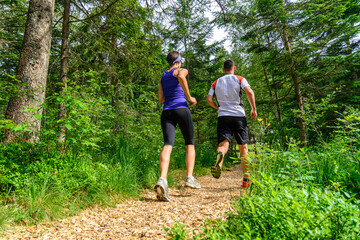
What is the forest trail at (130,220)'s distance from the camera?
1.79 meters

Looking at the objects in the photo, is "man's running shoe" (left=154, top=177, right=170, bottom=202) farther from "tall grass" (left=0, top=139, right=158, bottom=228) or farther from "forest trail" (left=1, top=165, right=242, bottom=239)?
"tall grass" (left=0, top=139, right=158, bottom=228)

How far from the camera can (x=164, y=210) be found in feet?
7.72

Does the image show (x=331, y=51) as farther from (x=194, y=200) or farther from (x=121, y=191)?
(x=121, y=191)

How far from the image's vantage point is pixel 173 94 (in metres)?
3.13

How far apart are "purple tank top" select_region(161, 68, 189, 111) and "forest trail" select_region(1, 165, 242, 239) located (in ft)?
4.58

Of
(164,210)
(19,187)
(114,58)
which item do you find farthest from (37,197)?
(114,58)

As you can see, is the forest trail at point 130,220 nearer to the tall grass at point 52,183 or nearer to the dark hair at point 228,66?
the tall grass at point 52,183

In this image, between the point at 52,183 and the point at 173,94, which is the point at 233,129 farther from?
the point at 52,183

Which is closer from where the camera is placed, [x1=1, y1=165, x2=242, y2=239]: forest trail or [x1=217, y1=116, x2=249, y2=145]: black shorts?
[x1=1, y1=165, x2=242, y2=239]: forest trail

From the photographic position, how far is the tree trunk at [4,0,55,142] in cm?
300

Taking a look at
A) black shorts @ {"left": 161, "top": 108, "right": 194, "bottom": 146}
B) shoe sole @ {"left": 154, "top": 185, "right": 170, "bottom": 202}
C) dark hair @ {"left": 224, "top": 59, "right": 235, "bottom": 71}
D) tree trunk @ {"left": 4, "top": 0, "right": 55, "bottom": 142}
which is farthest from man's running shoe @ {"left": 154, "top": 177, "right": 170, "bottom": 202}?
dark hair @ {"left": 224, "top": 59, "right": 235, "bottom": 71}

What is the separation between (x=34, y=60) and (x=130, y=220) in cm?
293

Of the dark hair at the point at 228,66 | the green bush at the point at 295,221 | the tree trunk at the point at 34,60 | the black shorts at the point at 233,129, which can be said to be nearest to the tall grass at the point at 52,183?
the tree trunk at the point at 34,60

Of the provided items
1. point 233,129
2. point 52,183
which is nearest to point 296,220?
point 233,129
